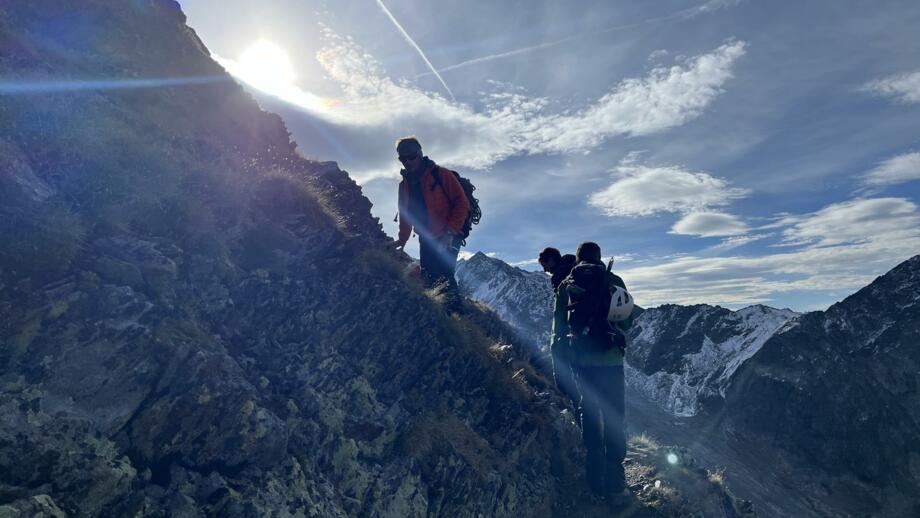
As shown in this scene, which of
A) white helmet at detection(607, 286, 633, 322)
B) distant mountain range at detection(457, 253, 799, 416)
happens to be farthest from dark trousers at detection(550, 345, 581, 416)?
distant mountain range at detection(457, 253, 799, 416)

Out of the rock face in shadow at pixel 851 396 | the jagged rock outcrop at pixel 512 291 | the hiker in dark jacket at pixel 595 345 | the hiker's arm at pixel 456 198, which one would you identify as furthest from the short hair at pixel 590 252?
the rock face in shadow at pixel 851 396

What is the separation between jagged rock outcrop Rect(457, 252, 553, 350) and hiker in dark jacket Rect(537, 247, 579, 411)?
37.9 m

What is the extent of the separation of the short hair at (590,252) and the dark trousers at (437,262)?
12.1 ft

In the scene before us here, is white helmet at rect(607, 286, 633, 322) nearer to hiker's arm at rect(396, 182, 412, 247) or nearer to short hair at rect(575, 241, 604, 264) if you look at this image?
short hair at rect(575, 241, 604, 264)

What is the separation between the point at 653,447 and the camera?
36.7 feet

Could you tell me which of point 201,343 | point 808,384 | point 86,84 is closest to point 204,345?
point 201,343

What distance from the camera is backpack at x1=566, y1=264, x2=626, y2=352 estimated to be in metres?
7.83

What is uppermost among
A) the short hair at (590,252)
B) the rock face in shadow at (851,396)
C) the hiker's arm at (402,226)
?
the hiker's arm at (402,226)

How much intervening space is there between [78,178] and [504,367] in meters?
8.94

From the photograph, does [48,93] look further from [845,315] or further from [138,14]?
[845,315]

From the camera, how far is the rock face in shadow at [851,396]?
4391 centimetres

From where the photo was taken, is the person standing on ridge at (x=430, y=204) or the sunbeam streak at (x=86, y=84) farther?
the person standing on ridge at (x=430, y=204)

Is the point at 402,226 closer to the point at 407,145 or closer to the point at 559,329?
the point at 407,145

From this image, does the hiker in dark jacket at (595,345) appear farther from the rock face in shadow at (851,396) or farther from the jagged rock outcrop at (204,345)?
the rock face in shadow at (851,396)
